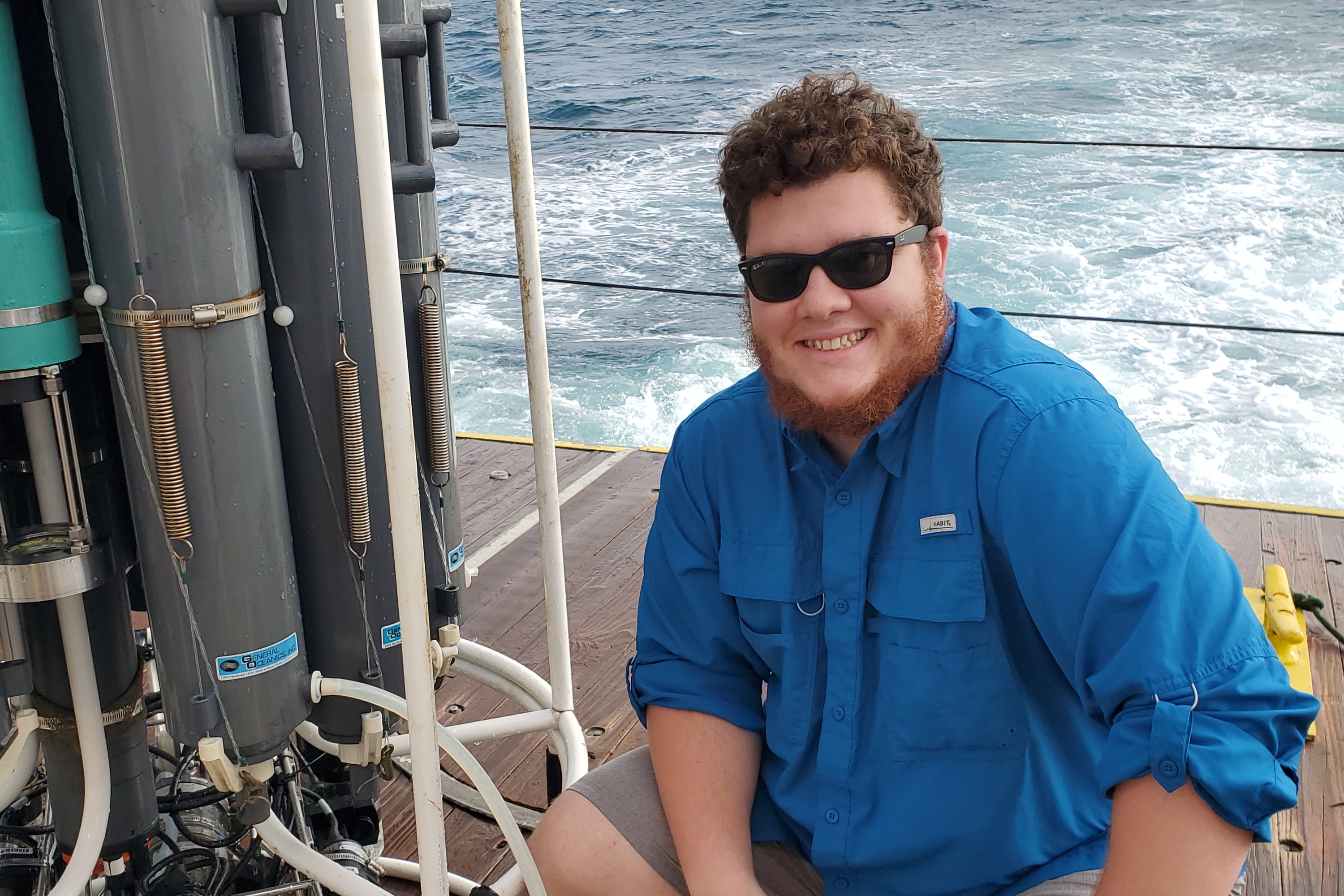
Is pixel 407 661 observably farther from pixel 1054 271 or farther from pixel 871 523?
pixel 1054 271

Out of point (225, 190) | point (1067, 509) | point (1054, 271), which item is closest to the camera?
point (1067, 509)

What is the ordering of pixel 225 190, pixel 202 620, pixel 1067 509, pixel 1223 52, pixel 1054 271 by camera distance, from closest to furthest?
pixel 1067 509 < pixel 225 190 < pixel 202 620 < pixel 1054 271 < pixel 1223 52

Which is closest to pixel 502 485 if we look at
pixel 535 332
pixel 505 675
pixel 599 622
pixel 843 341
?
pixel 599 622

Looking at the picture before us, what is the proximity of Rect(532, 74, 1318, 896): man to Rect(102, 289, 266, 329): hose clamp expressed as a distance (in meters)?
0.48

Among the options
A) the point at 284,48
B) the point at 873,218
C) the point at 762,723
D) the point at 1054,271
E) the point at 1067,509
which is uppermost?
the point at 284,48

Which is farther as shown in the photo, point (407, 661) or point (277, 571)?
point (277, 571)

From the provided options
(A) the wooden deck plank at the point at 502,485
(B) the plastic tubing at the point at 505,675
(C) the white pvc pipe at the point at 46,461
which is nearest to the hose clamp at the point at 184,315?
(C) the white pvc pipe at the point at 46,461

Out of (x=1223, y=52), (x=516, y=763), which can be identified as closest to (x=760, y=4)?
(x=1223, y=52)

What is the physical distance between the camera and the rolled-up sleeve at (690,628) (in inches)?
50.2

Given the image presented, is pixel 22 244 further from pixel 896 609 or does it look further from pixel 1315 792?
pixel 1315 792

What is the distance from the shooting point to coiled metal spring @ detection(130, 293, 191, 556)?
3.67 feet

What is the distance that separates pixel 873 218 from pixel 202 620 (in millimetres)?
768

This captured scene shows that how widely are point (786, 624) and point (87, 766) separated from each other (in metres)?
0.77

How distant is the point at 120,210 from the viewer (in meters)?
1.10
